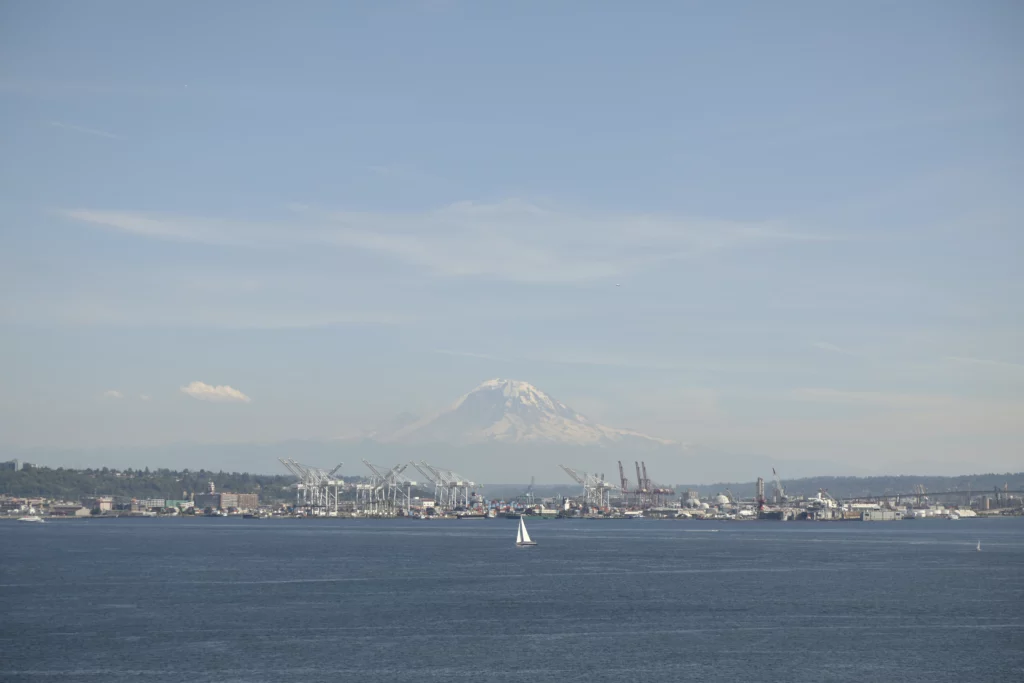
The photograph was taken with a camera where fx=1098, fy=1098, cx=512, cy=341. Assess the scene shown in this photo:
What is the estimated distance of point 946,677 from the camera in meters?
40.0

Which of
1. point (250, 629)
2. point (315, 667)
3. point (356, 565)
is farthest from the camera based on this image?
point (356, 565)

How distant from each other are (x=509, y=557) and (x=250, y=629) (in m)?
48.3

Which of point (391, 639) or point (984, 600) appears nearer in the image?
point (391, 639)

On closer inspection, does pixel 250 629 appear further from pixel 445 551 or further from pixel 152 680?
pixel 445 551

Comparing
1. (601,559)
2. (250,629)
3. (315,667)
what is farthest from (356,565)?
(315,667)

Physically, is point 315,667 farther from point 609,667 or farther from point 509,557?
point 509,557

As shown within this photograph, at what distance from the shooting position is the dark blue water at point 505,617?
135ft

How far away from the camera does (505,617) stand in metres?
53.7

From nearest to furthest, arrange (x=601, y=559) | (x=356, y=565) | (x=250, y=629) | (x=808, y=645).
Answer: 1. (x=808, y=645)
2. (x=250, y=629)
3. (x=356, y=565)
4. (x=601, y=559)

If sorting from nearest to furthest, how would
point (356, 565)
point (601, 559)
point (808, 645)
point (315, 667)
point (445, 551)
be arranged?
1. point (315, 667)
2. point (808, 645)
3. point (356, 565)
4. point (601, 559)
5. point (445, 551)

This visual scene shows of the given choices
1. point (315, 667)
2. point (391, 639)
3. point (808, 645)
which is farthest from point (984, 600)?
point (315, 667)

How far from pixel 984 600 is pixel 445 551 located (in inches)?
2127

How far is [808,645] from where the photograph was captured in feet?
151

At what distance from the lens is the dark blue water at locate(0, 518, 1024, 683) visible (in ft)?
135
